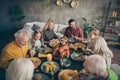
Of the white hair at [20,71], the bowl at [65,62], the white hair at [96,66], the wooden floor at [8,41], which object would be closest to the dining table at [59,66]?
the bowl at [65,62]

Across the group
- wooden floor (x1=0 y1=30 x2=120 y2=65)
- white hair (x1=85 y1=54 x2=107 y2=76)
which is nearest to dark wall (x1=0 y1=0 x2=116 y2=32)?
wooden floor (x1=0 y1=30 x2=120 y2=65)

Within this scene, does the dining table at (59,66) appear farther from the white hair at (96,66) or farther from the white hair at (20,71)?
the white hair at (20,71)

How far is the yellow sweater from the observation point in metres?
3.37

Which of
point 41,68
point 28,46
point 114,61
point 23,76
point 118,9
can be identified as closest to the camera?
point 23,76

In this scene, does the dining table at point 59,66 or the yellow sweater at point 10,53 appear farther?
the yellow sweater at point 10,53

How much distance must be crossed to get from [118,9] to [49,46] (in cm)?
370

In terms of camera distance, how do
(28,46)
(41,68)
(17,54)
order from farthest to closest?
(28,46) < (17,54) < (41,68)

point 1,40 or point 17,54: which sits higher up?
point 17,54

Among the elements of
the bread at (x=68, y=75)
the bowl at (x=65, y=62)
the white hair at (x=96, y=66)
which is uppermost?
the white hair at (x=96, y=66)

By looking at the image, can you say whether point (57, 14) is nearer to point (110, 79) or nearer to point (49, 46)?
point (49, 46)

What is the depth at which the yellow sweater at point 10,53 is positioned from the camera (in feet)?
11.0

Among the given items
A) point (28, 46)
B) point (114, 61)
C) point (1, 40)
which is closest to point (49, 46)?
point (28, 46)

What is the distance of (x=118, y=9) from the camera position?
6.68 m

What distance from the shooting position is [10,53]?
134 inches
